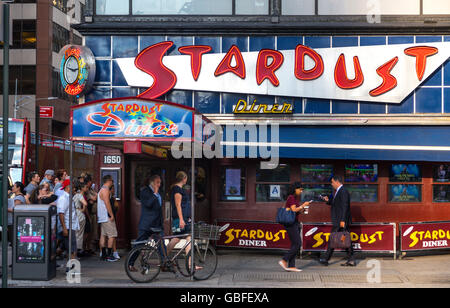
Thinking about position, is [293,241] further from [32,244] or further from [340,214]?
[32,244]

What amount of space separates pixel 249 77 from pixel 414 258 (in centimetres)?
582

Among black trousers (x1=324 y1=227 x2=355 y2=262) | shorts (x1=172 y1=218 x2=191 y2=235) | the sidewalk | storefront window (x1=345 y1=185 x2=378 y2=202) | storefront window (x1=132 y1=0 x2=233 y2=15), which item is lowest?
the sidewalk

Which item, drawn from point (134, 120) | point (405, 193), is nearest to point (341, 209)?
point (405, 193)

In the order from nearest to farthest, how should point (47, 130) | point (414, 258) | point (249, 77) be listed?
point (414, 258) → point (249, 77) → point (47, 130)

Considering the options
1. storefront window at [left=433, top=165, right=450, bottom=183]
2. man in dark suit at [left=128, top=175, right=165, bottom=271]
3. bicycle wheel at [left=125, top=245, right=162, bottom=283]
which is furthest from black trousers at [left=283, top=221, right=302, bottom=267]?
storefront window at [left=433, top=165, right=450, bottom=183]

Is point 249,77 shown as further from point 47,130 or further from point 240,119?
point 47,130

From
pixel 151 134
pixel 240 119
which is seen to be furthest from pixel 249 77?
pixel 151 134

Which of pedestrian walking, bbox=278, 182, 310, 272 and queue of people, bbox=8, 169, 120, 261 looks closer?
pedestrian walking, bbox=278, 182, 310, 272

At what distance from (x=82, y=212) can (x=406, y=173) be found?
7.86 m

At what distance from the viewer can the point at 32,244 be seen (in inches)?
457

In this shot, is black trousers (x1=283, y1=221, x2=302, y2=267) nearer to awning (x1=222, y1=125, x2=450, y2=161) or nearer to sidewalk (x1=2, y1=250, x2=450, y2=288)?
sidewalk (x1=2, y1=250, x2=450, y2=288)

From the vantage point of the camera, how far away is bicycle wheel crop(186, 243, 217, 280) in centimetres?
1180

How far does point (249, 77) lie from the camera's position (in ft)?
52.0

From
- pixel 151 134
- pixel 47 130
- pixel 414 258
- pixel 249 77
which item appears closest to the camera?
pixel 151 134
